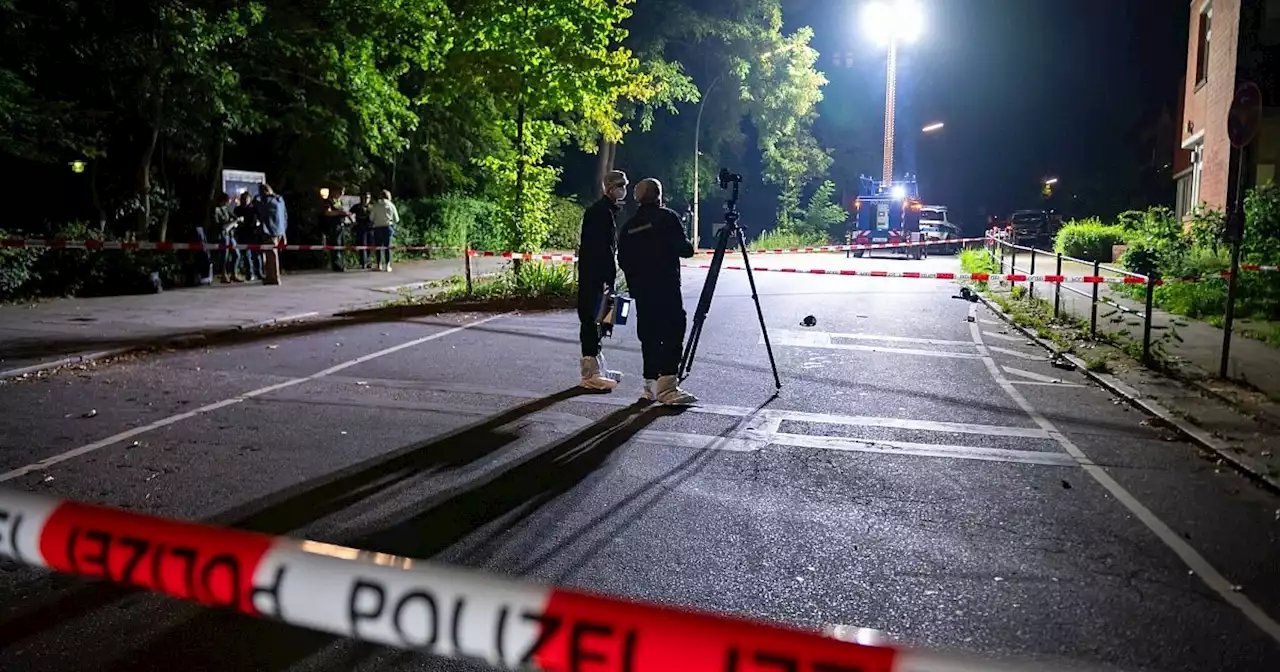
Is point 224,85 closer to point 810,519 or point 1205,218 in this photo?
point 810,519

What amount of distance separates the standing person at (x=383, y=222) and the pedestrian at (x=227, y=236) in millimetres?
3362

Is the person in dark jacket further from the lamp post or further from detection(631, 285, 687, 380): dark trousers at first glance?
the lamp post

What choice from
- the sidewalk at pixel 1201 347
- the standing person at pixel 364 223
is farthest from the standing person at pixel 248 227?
the sidewalk at pixel 1201 347

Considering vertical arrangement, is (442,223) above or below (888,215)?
below

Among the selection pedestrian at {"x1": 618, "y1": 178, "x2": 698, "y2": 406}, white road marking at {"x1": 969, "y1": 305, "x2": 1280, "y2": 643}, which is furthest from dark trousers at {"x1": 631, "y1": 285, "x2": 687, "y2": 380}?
white road marking at {"x1": 969, "y1": 305, "x2": 1280, "y2": 643}

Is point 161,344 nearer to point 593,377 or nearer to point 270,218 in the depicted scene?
point 593,377

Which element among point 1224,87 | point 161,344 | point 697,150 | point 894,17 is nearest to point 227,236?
point 161,344

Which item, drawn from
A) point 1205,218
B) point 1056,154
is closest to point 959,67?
point 1056,154

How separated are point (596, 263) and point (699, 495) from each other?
332 cm

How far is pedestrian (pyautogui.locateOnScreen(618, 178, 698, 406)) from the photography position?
815 cm

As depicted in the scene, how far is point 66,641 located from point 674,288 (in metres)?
5.23

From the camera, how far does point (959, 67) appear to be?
6334 centimetres

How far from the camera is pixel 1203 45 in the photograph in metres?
25.2

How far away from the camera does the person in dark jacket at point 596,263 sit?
863 centimetres
